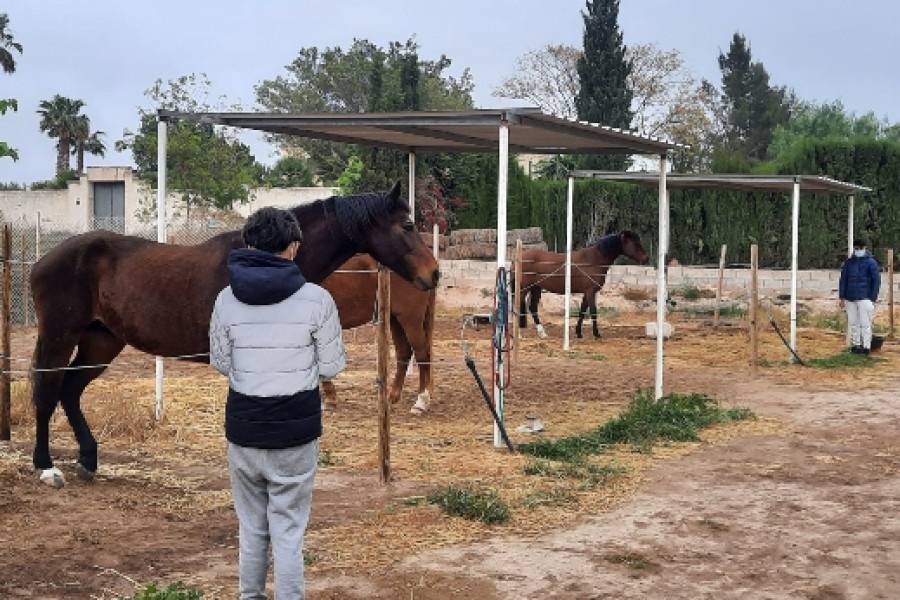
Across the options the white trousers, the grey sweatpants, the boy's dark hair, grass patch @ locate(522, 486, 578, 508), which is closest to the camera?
the grey sweatpants

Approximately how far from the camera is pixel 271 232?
12.4ft

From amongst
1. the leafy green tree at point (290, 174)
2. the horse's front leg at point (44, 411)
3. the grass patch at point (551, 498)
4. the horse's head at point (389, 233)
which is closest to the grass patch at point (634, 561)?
the grass patch at point (551, 498)

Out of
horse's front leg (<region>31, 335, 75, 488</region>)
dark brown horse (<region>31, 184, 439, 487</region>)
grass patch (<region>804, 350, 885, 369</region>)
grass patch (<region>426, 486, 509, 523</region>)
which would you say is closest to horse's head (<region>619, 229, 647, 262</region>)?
grass patch (<region>804, 350, 885, 369</region>)

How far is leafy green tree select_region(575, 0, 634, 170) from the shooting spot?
3647 cm

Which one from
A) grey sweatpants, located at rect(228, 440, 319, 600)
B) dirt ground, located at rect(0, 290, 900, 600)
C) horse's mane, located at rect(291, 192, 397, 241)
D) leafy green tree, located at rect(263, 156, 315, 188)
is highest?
leafy green tree, located at rect(263, 156, 315, 188)

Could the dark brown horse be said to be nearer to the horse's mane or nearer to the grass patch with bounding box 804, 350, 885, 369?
the horse's mane

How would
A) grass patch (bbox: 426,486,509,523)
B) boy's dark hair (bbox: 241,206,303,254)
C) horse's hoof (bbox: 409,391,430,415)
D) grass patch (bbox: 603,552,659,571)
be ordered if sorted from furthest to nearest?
horse's hoof (bbox: 409,391,430,415) → grass patch (bbox: 426,486,509,523) → grass patch (bbox: 603,552,659,571) → boy's dark hair (bbox: 241,206,303,254)

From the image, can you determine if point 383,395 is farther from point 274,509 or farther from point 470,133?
point 470,133

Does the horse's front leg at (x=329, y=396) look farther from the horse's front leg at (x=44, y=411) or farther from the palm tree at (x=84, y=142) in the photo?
the palm tree at (x=84, y=142)

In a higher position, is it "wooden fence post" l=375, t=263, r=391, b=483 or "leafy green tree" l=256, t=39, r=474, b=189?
"leafy green tree" l=256, t=39, r=474, b=189

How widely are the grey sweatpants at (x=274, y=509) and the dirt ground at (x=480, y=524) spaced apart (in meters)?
0.79

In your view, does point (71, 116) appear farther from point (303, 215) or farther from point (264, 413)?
point (264, 413)

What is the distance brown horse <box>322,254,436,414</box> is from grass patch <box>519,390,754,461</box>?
1910 mm

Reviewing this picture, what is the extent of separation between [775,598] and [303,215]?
3662mm
